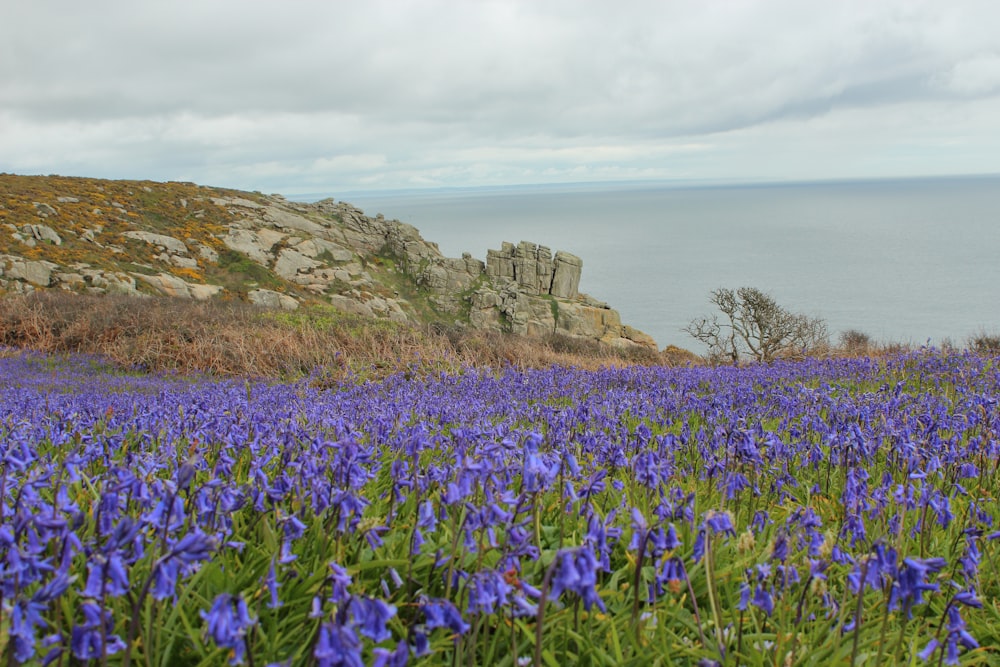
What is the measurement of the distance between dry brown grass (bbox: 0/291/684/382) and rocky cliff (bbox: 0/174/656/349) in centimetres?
890

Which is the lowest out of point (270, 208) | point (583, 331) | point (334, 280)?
point (583, 331)

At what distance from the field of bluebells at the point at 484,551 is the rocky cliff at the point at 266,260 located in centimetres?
2772

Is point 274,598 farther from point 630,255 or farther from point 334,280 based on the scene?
point 630,255

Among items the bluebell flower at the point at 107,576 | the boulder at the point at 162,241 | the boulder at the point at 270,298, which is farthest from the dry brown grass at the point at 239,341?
the boulder at the point at 162,241

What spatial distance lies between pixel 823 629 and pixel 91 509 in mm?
3350

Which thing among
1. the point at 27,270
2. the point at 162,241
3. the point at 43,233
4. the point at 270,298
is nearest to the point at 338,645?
the point at 27,270

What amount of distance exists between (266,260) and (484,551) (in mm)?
42720

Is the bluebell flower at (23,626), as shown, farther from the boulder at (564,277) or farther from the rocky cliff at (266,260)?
the boulder at (564,277)

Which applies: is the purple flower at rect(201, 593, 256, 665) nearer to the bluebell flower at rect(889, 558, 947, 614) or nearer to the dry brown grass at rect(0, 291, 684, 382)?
the bluebell flower at rect(889, 558, 947, 614)

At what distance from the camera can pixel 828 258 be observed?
121625 millimetres

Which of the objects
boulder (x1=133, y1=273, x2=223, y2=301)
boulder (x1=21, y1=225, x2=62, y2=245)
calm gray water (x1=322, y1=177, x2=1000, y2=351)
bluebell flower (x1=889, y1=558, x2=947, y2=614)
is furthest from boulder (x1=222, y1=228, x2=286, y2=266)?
bluebell flower (x1=889, y1=558, x2=947, y2=614)

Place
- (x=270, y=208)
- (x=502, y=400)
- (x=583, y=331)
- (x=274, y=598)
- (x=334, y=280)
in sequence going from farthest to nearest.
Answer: (x=270, y=208) < (x=583, y=331) < (x=334, y=280) < (x=502, y=400) < (x=274, y=598)

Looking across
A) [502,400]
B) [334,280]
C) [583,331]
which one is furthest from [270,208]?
[502,400]

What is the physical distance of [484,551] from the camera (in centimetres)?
228
